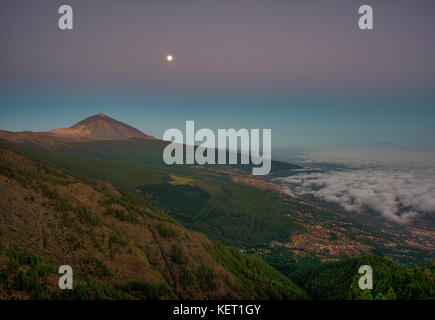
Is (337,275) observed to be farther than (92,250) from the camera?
Yes

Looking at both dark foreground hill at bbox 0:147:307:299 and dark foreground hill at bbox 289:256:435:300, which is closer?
dark foreground hill at bbox 0:147:307:299

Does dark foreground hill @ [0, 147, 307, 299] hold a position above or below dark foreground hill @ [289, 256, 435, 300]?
above

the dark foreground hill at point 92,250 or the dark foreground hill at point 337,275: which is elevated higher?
the dark foreground hill at point 92,250

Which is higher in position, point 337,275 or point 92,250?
point 92,250

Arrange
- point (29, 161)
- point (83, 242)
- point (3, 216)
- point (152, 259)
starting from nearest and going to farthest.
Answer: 1. point (3, 216)
2. point (83, 242)
3. point (152, 259)
4. point (29, 161)

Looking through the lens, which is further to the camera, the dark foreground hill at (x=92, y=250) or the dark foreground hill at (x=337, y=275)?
the dark foreground hill at (x=337, y=275)
